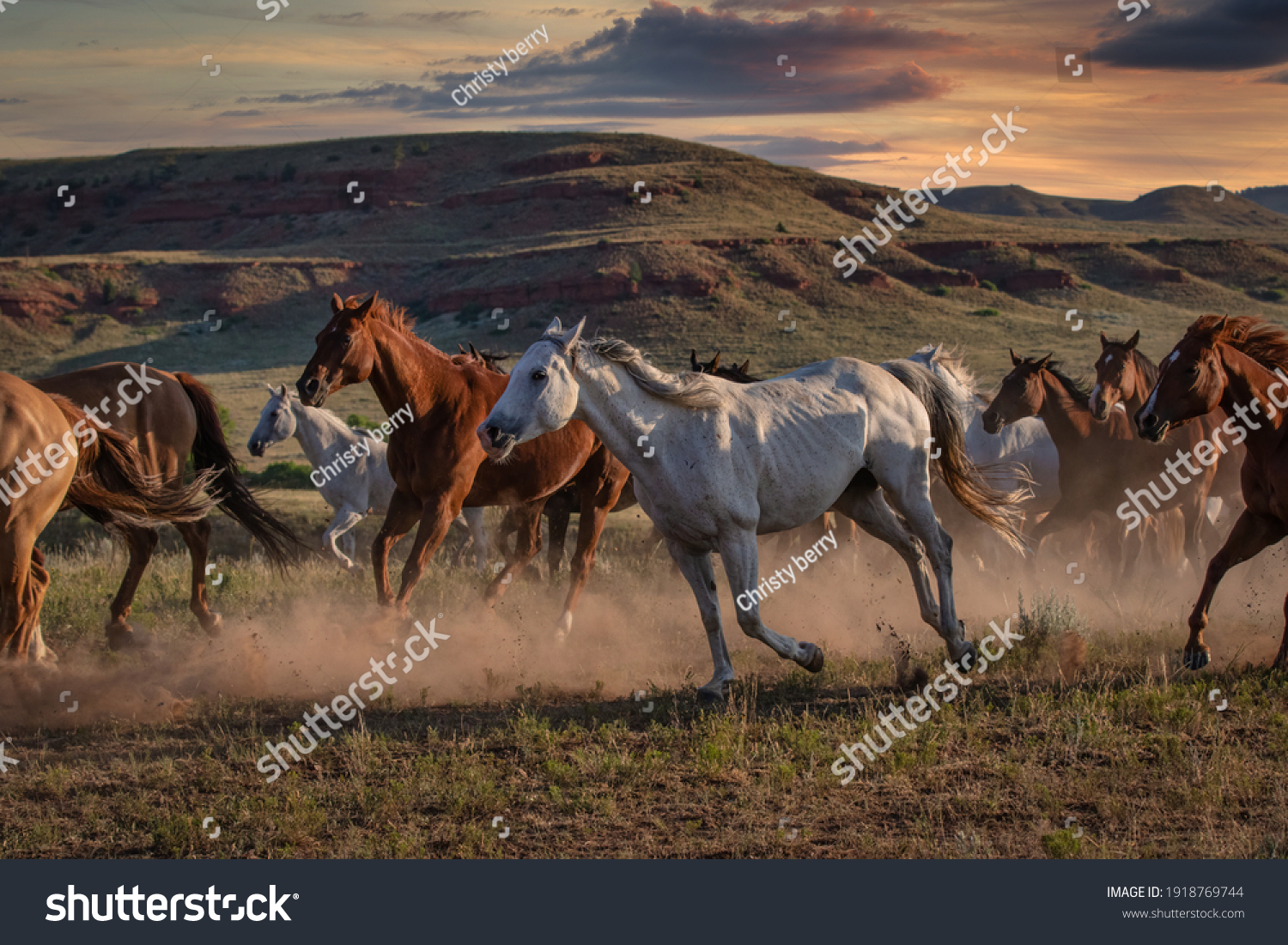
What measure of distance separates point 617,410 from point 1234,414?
4.26 meters

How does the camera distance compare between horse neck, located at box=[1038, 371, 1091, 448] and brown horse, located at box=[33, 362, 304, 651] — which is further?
horse neck, located at box=[1038, 371, 1091, 448]

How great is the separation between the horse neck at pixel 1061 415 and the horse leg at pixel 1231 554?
397 centimetres

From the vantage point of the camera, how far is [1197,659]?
25.2 feet

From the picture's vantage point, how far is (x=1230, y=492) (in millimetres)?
13781

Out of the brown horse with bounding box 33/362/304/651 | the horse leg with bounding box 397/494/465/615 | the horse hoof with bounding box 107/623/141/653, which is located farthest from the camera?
the brown horse with bounding box 33/362/304/651

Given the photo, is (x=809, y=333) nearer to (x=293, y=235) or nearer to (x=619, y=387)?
(x=619, y=387)

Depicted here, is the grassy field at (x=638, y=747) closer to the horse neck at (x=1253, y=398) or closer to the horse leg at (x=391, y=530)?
the horse leg at (x=391, y=530)

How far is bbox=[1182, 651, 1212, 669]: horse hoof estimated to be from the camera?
7.69 meters

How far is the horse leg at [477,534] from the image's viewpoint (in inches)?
546

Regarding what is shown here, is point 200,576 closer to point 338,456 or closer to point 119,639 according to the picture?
point 119,639

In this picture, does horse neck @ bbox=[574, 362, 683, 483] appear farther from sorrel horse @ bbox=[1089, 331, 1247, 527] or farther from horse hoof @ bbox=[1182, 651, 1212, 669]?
sorrel horse @ bbox=[1089, 331, 1247, 527]

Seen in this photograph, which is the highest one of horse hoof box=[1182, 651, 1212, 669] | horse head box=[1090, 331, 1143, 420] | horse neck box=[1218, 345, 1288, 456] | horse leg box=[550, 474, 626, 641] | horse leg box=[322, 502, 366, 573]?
horse neck box=[1218, 345, 1288, 456]

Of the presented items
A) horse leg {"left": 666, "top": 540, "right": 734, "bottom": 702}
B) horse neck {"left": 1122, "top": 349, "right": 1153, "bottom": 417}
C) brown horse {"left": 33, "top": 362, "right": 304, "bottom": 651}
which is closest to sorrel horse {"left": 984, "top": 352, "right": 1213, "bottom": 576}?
horse neck {"left": 1122, "top": 349, "right": 1153, "bottom": 417}

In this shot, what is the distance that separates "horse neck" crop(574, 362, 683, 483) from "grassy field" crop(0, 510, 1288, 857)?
1.69 meters
